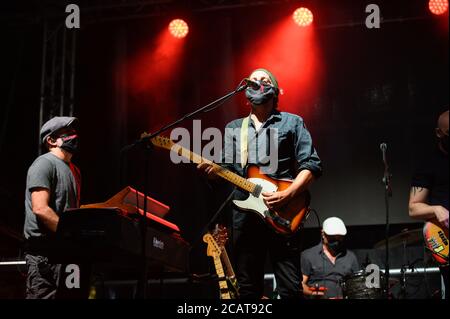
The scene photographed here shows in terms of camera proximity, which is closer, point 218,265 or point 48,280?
point 48,280

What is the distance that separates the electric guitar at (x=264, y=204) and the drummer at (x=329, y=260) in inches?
172

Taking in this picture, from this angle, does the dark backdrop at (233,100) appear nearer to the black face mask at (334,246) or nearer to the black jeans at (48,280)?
the black face mask at (334,246)

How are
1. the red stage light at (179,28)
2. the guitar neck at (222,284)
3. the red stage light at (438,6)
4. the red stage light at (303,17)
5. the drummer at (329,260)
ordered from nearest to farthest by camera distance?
the guitar neck at (222,284) → the drummer at (329,260) → the red stage light at (438,6) → the red stage light at (303,17) → the red stage light at (179,28)

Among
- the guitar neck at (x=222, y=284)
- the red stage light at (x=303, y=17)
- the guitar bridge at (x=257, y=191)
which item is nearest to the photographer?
the guitar bridge at (x=257, y=191)

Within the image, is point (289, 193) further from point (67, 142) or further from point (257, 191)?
point (67, 142)

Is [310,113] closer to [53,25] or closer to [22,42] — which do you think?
[53,25]

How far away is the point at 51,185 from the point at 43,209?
0.26 meters

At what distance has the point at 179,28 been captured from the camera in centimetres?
959

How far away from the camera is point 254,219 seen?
428 cm

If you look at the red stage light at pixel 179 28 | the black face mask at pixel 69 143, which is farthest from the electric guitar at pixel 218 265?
the red stage light at pixel 179 28

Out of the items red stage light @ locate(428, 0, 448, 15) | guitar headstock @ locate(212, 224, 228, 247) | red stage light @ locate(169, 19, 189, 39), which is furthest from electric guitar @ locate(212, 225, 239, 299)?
red stage light @ locate(428, 0, 448, 15)

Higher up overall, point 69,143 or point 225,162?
point 69,143

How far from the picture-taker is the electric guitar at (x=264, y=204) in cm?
421

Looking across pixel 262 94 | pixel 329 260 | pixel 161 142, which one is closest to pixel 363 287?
pixel 329 260
